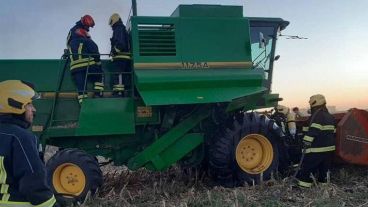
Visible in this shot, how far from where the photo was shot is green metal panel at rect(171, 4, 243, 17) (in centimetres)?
758

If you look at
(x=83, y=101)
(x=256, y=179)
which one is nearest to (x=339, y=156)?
(x=256, y=179)

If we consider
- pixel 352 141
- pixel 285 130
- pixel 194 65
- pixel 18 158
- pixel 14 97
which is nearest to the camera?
pixel 18 158

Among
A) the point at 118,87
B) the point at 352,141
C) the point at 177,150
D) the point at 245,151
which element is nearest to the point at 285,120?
the point at 352,141

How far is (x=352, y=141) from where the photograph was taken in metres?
7.77

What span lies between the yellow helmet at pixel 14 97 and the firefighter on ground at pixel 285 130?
5.08m

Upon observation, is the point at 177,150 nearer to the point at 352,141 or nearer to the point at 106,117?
the point at 106,117

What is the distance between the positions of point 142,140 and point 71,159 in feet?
4.38

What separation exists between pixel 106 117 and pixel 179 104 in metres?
1.13

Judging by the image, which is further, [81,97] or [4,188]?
[81,97]

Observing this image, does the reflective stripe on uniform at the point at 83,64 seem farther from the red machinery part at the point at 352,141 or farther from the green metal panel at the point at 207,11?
the red machinery part at the point at 352,141

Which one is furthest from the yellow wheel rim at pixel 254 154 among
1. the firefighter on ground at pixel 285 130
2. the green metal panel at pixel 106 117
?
the green metal panel at pixel 106 117

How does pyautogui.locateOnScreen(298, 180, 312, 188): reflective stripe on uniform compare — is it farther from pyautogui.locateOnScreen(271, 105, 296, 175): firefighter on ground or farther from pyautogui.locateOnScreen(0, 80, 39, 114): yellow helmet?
pyautogui.locateOnScreen(0, 80, 39, 114): yellow helmet

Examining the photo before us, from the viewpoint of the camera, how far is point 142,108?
24.4 feet

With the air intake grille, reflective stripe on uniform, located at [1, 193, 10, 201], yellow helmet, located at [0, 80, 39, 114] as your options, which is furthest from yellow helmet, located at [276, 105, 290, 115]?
reflective stripe on uniform, located at [1, 193, 10, 201]
